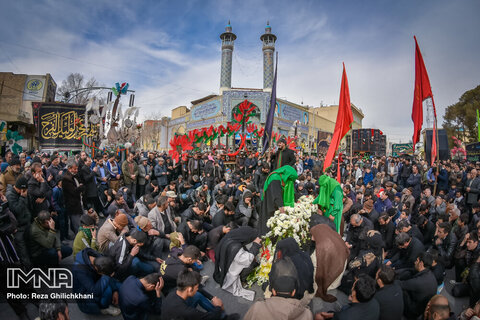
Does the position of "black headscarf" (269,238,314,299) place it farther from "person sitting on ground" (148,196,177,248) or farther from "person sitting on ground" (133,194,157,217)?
"person sitting on ground" (133,194,157,217)

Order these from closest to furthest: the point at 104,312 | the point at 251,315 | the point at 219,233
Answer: the point at 251,315 < the point at 104,312 < the point at 219,233

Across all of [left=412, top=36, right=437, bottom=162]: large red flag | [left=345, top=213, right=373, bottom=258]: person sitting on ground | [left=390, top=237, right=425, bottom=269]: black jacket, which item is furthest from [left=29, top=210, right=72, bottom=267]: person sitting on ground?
[left=412, top=36, right=437, bottom=162]: large red flag

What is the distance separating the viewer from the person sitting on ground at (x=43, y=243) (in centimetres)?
373

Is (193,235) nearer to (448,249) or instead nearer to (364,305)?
(364,305)

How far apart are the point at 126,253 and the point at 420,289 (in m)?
3.96

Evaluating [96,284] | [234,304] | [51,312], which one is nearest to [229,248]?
[234,304]

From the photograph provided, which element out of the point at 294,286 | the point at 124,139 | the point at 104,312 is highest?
the point at 124,139

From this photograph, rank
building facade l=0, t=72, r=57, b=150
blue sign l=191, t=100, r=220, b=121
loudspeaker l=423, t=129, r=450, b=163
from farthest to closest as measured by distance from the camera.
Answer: blue sign l=191, t=100, r=220, b=121 < building facade l=0, t=72, r=57, b=150 < loudspeaker l=423, t=129, r=450, b=163

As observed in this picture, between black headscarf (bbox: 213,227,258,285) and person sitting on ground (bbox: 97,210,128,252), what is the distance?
1570 millimetres

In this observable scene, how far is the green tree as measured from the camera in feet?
82.4

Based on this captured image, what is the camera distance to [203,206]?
17.2 ft

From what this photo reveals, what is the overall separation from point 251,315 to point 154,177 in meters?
7.91

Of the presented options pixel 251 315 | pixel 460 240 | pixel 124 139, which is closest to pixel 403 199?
pixel 460 240

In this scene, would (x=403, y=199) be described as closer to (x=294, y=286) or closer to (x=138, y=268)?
(x=294, y=286)
